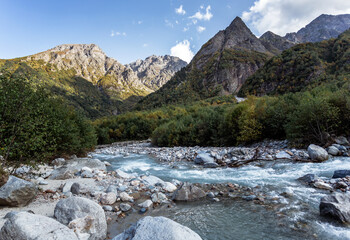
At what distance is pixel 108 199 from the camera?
25.0 ft

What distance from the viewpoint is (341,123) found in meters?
16.8

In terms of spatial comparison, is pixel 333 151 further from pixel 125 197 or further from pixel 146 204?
pixel 125 197

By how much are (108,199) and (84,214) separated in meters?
2.52

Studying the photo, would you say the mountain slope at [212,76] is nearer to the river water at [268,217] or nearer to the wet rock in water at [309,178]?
the wet rock in water at [309,178]

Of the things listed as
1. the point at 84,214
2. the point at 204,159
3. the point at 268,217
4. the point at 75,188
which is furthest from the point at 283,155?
the point at 84,214

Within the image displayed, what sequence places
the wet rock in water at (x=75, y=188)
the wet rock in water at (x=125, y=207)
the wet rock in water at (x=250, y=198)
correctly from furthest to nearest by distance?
the wet rock in water at (x=75, y=188), the wet rock in water at (x=250, y=198), the wet rock in water at (x=125, y=207)

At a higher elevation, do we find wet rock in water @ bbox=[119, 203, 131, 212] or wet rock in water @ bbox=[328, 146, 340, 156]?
wet rock in water @ bbox=[119, 203, 131, 212]

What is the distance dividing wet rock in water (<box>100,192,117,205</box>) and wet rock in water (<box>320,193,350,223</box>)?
756cm

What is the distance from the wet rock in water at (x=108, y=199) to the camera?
754 centimetres

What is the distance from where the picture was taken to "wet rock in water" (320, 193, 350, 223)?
558 centimetres

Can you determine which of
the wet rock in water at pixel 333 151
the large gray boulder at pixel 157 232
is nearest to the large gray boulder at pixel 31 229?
the large gray boulder at pixel 157 232

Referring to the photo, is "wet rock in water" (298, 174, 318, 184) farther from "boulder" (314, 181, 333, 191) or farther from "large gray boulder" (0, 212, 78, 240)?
"large gray boulder" (0, 212, 78, 240)

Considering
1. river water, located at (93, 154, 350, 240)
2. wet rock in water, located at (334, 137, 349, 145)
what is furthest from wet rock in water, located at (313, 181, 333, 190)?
wet rock in water, located at (334, 137, 349, 145)

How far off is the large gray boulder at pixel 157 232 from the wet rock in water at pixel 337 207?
15.8 feet
